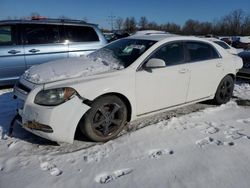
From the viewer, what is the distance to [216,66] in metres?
5.24

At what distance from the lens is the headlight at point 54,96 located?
3.42 meters

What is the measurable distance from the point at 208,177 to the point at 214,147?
80 cm

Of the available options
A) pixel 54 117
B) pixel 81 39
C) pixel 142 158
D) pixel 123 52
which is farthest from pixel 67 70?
pixel 81 39

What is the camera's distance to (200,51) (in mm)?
5098

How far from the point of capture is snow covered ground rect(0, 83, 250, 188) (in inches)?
114

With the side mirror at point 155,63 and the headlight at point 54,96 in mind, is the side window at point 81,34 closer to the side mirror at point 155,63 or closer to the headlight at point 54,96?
the side mirror at point 155,63

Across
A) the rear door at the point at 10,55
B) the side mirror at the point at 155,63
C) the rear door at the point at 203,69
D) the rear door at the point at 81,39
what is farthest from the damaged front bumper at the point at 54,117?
the rear door at the point at 81,39

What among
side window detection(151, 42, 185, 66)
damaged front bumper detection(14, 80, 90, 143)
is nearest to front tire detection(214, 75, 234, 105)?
side window detection(151, 42, 185, 66)

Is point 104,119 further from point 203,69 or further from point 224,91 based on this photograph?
point 224,91

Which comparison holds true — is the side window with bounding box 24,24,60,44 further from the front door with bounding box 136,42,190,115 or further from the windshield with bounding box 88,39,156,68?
the front door with bounding box 136,42,190,115

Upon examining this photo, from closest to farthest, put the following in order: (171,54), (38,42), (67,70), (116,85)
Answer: (116,85), (67,70), (171,54), (38,42)

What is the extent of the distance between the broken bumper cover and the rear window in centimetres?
340

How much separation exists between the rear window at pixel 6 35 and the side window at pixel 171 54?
3.73 m

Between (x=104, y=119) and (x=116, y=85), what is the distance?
19.3 inches
